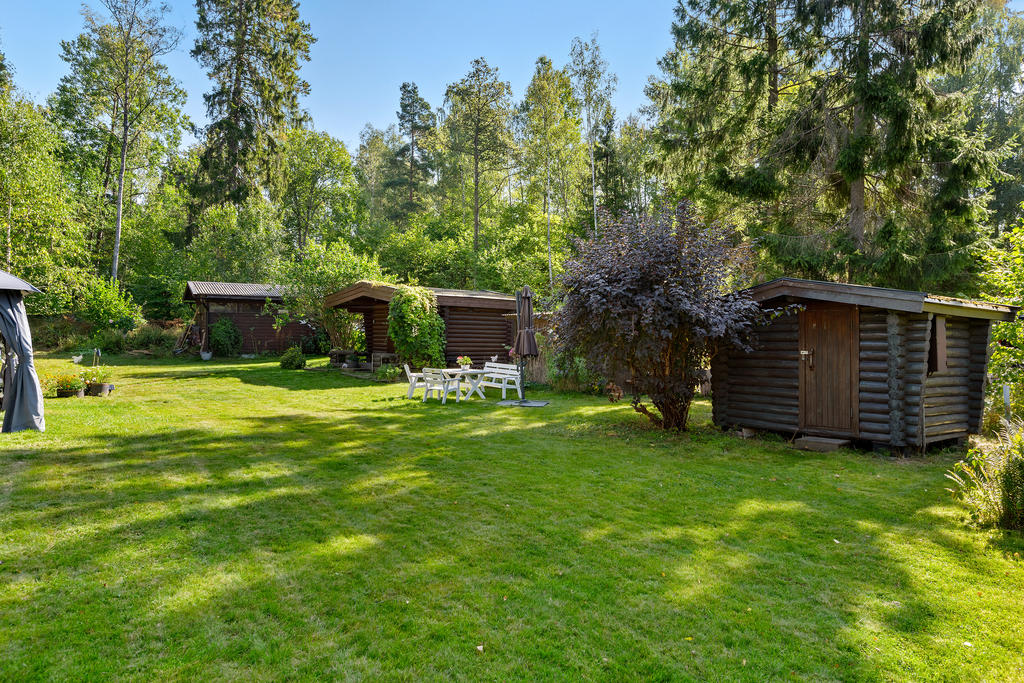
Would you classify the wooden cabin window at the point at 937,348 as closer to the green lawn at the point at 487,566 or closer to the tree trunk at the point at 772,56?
the green lawn at the point at 487,566

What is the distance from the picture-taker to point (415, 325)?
1505cm

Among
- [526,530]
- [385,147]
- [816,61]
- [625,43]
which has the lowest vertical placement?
[526,530]

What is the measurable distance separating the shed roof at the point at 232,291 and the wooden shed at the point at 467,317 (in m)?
7.72

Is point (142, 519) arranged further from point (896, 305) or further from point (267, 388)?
point (267, 388)

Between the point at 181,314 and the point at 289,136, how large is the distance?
1243cm

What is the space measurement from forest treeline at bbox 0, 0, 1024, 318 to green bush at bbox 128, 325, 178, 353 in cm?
266

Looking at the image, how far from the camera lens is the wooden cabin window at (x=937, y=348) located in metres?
7.49

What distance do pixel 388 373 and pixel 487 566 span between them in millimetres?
12379

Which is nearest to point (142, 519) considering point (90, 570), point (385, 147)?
point (90, 570)

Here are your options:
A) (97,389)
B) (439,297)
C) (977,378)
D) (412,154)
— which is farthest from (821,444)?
(412,154)

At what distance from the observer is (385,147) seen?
4475 cm

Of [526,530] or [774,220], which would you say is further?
[774,220]

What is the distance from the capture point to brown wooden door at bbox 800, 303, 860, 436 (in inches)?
311

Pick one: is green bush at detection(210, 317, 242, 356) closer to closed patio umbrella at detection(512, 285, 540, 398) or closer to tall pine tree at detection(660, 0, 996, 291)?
closed patio umbrella at detection(512, 285, 540, 398)
